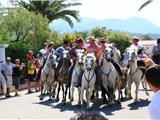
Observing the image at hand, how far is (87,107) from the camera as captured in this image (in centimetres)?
1673

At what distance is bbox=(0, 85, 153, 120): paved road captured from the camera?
15.6 m

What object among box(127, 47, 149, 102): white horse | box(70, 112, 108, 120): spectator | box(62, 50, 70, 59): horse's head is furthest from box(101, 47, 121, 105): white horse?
box(70, 112, 108, 120): spectator

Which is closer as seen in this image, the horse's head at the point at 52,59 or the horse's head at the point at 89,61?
the horse's head at the point at 89,61

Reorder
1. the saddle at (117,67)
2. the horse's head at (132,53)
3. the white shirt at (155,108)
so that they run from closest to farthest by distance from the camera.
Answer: the white shirt at (155,108) → the horse's head at (132,53) → the saddle at (117,67)

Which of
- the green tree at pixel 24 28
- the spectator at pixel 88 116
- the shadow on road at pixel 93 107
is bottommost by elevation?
the shadow on road at pixel 93 107

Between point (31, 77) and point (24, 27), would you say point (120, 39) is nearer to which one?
point (24, 27)

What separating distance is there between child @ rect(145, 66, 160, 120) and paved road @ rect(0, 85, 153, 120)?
9.57 metres

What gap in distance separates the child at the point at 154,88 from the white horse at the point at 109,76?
11312 mm

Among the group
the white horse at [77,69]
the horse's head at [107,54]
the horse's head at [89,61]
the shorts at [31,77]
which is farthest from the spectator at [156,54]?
the shorts at [31,77]

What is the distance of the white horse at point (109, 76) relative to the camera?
1695 cm

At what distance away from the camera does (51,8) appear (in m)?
44.5

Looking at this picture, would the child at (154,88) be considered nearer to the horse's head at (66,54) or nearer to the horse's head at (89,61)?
the horse's head at (89,61)

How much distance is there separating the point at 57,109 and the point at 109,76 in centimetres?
211

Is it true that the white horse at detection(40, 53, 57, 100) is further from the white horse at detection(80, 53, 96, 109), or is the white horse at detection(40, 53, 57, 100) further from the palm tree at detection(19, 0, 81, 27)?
the palm tree at detection(19, 0, 81, 27)
